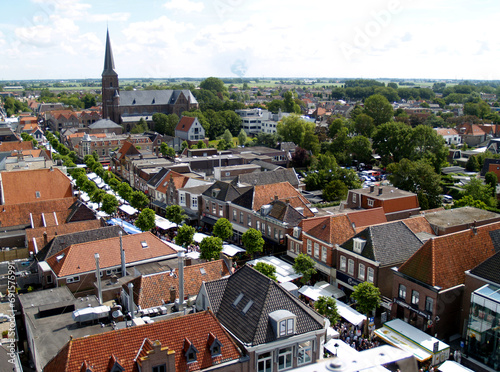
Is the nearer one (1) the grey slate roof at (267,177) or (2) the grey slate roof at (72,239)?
(2) the grey slate roof at (72,239)

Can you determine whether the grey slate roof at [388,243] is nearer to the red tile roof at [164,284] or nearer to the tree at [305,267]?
the tree at [305,267]

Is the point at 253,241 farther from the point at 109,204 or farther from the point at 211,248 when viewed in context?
the point at 109,204

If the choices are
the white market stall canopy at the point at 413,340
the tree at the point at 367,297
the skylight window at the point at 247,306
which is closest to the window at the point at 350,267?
the tree at the point at 367,297

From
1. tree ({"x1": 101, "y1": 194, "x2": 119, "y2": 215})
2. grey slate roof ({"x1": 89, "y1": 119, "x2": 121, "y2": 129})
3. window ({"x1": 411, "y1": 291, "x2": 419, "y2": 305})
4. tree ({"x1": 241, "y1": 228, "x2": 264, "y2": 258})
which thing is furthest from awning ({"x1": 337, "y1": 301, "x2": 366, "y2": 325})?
grey slate roof ({"x1": 89, "y1": 119, "x2": 121, "y2": 129})

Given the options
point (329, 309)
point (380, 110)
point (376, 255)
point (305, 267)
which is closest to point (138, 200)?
point (305, 267)

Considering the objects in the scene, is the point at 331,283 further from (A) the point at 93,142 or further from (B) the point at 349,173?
(A) the point at 93,142

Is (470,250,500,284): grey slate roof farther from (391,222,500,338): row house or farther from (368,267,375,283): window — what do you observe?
(368,267,375,283): window

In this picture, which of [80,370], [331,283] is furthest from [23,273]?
[331,283]
